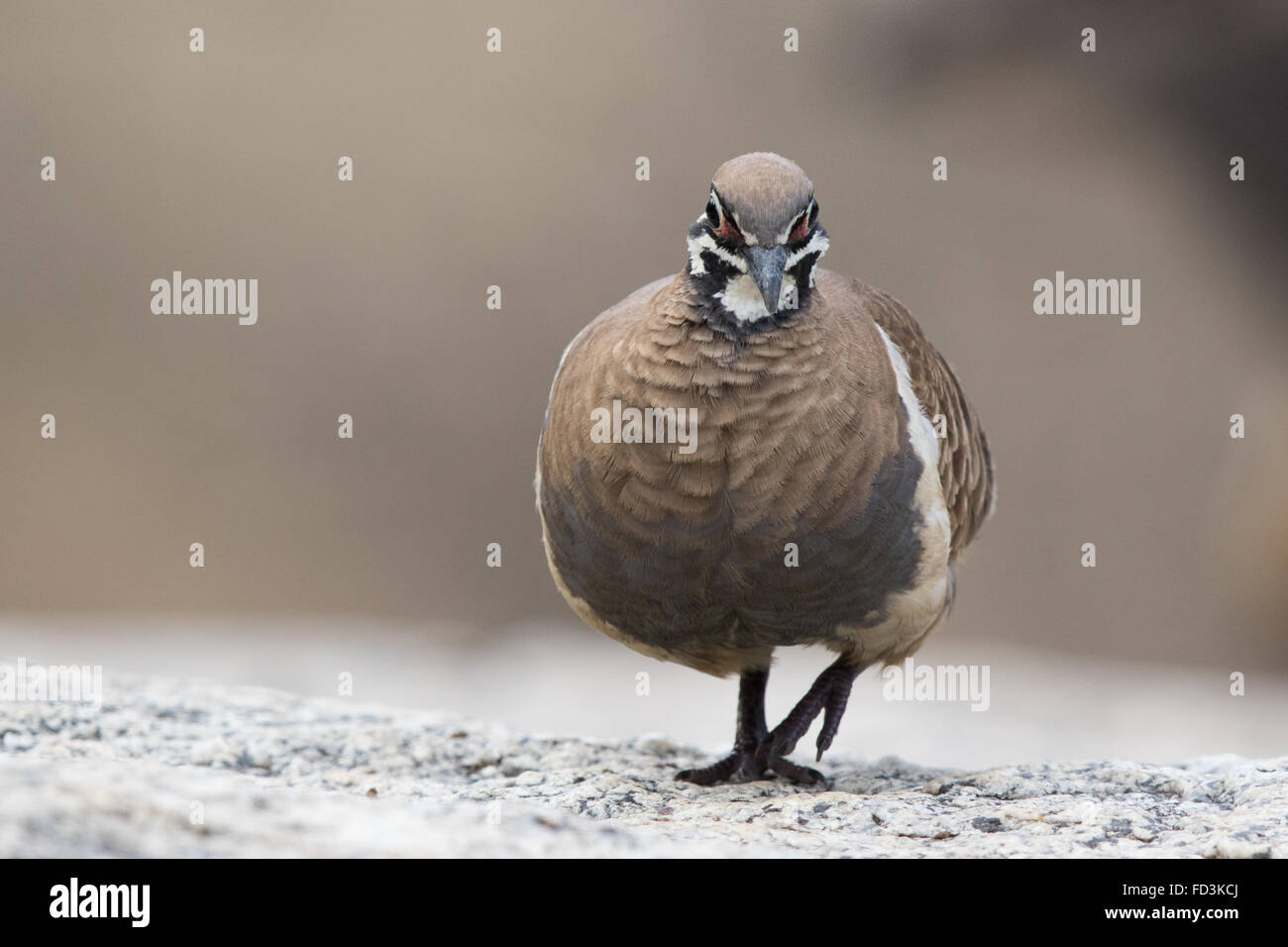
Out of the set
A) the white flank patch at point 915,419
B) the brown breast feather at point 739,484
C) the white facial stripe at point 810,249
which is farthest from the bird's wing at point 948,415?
the white facial stripe at point 810,249

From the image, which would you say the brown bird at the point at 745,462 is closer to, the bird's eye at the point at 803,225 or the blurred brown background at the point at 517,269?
the bird's eye at the point at 803,225

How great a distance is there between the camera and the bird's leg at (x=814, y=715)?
564 centimetres

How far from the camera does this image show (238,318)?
15.4 meters

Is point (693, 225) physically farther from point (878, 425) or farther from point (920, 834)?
point (920, 834)

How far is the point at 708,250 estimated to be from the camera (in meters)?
4.88

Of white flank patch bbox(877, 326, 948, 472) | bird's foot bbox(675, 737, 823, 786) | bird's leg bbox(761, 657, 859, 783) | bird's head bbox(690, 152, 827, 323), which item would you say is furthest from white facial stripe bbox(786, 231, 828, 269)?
bird's foot bbox(675, 737, 823, 786)

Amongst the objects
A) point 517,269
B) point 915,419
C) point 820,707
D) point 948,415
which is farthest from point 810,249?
point 517,269

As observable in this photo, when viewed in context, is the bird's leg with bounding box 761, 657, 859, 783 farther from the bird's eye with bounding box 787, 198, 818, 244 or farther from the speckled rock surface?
the bird's eye with bounding box 787, 198, 818, 244

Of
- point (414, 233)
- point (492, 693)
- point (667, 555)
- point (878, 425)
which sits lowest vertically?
point (492, 693)

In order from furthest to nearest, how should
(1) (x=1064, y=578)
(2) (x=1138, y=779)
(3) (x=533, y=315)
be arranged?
(3) (x=533, y=315), (1) (x=1064, y=578), (2) (x=1138, y=779)

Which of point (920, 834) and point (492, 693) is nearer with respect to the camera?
point (920, 834)

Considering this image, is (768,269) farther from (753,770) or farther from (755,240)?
(753,770)

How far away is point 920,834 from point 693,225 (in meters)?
2.18
